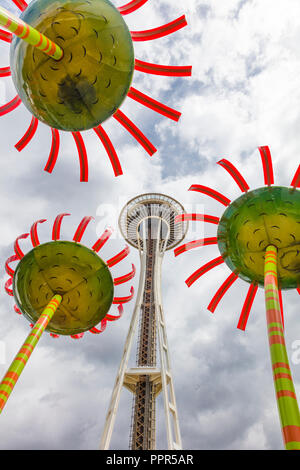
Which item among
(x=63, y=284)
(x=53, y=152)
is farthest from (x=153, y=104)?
(x=63, y=284)

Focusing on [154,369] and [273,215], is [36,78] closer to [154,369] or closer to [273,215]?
[273,215]

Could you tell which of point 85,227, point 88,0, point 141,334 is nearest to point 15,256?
point 85,227

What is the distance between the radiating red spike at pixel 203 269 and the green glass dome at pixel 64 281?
139cm

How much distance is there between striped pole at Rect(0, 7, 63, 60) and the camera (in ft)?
8.83

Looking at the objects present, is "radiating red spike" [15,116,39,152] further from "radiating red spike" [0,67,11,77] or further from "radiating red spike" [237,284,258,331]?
"radiating red spike" [237,284,258,331]

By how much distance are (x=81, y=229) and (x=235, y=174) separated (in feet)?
8.65

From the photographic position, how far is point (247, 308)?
5.43 m

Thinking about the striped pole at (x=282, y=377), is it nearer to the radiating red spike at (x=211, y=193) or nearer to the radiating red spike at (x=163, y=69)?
the radiating red spike at (x=211, y=193)

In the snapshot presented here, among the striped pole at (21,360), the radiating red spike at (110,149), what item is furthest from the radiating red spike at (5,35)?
the striped pole at (21,360)

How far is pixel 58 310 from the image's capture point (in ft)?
16.5

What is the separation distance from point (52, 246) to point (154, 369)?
19.5 metres

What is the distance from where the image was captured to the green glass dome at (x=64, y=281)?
16.1 feet

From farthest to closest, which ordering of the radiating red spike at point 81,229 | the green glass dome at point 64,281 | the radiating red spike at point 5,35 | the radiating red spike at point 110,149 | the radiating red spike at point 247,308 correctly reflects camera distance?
the radiating red spike at point 81,229
the radiating red spike at point 247,308
the green glass dome at point 64,281
the radiating red spike at point 110,149
the radiating red spike at point 5,35

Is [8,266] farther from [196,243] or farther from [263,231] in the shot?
[263,231]
